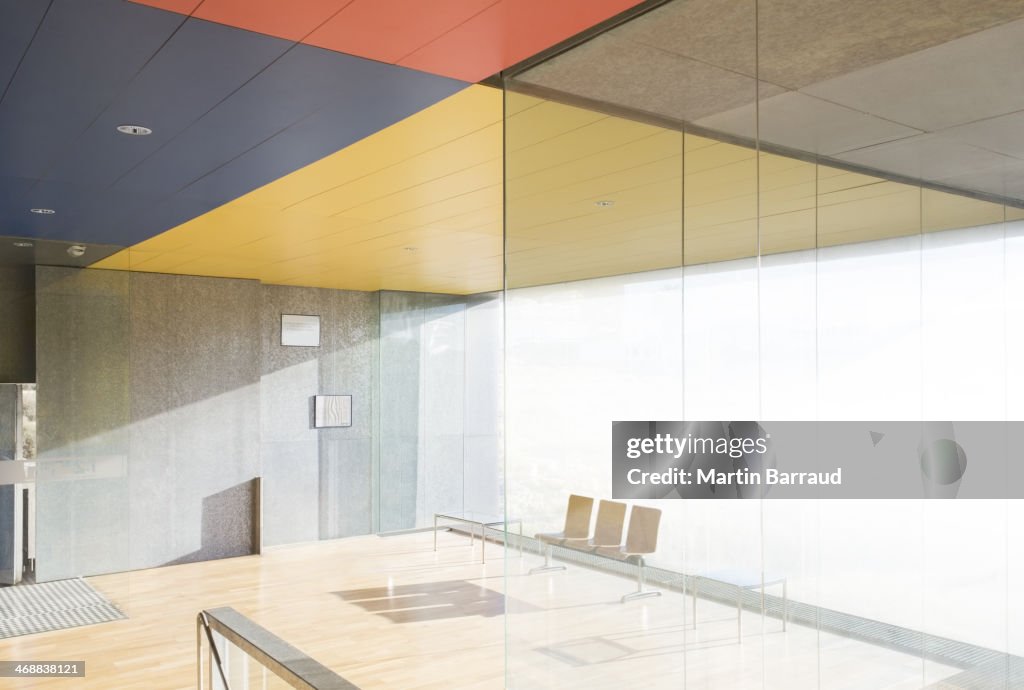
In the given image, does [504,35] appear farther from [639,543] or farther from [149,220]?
[149,220]

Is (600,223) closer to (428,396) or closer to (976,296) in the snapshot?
(976,296)

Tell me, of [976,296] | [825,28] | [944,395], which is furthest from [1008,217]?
[825,28]

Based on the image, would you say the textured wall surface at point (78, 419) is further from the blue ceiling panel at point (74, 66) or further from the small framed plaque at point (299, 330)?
the small framed plaque at point (299, 330)

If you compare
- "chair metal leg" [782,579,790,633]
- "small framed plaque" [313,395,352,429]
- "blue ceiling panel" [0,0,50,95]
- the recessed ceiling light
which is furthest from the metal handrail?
"small framed plaque" [313,395,352,429]

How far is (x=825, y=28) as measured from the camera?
1.96 metres

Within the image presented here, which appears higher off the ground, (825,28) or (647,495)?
(825,28)

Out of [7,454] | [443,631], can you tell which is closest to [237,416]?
[7,454]

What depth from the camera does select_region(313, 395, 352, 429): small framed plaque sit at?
9.65 m

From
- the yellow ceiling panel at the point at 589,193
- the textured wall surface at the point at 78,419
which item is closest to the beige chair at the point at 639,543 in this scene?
the yellow ceiling panel at the point at 589,193

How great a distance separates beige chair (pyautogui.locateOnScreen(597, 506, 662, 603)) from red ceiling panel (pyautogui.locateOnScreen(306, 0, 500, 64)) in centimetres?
146

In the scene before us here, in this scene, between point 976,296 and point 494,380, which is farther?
point 494,380

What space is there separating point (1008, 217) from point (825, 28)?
0.61m

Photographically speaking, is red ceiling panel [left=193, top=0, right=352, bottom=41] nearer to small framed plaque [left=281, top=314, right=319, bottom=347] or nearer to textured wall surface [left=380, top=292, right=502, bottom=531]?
small framed plaque [left=281, top=314, right=319, bottom=347]

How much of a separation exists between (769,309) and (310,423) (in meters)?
8.07
